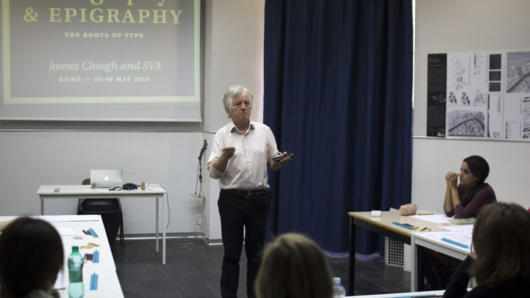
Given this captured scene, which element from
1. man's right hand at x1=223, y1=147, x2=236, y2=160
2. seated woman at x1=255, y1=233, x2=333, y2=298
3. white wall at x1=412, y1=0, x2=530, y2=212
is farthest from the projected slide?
seated woman at x1=255, y1=233, x2=333, y2=298

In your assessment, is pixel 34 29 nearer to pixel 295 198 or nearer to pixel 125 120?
pixel 125 120

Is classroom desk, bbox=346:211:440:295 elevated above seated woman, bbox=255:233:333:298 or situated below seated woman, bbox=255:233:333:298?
below

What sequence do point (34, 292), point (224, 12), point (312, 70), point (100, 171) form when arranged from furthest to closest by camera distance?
point (224, 12), point (312, 70), point (100, 171), point (34, 292)

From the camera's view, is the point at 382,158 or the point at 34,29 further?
the point at 34,29

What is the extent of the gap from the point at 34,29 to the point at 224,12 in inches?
79.9

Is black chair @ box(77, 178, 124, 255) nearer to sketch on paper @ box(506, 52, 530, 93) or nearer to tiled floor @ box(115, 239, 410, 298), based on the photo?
tiled floor @ box(115, 239, 410, 298)

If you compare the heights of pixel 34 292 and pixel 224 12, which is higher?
pixel 224 12

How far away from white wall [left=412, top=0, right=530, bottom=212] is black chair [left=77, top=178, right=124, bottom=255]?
3.02 metres

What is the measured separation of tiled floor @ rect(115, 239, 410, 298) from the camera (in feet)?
14.9

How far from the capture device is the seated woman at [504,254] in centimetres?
173

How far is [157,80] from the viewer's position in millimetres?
6391

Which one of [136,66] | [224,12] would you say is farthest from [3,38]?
[224,12]

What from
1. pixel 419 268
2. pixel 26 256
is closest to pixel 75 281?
pixel 26 256

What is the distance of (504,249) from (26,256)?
1364 millimetres
